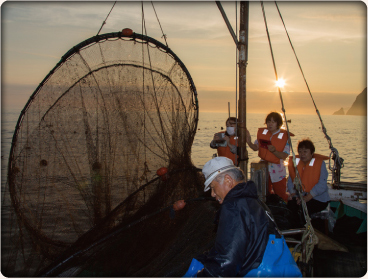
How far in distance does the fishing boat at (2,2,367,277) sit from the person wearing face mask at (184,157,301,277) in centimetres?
215

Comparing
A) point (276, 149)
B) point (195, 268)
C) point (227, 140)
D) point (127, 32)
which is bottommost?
point (195, 268)

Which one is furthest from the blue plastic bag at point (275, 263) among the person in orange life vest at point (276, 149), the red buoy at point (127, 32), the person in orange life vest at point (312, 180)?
the red buoy at point (127, 32)

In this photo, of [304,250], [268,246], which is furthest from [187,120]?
[268,246]

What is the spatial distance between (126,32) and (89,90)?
3.57 feet

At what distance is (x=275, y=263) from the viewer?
2.23 metres

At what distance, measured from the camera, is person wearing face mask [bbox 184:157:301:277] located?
213cm

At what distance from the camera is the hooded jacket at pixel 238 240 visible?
2123 millimetres

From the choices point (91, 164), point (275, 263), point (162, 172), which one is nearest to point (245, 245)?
point (275, 263)

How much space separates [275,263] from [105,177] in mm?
3566

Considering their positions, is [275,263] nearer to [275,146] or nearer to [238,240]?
[238,240]

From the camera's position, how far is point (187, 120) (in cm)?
640

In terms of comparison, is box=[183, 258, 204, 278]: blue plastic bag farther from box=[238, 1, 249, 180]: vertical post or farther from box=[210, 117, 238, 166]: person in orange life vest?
box=[210, 117, 238, 166]: person in orange life vest

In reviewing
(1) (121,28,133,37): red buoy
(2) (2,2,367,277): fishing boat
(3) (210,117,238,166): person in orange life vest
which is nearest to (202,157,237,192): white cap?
(2) (2,2,367,277): fishing boat

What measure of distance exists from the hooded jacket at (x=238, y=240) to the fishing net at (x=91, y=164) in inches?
91.7
